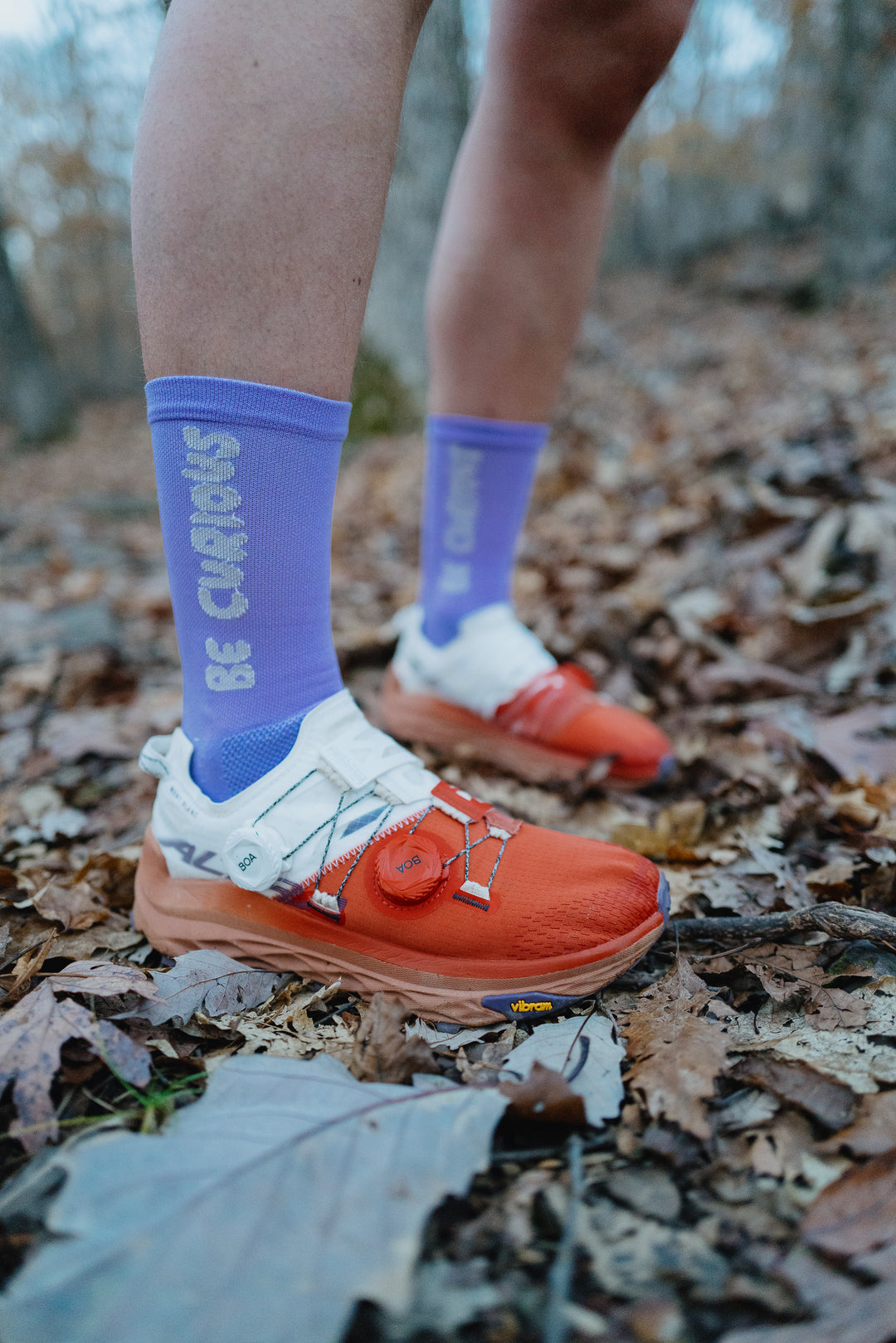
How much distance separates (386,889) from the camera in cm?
98

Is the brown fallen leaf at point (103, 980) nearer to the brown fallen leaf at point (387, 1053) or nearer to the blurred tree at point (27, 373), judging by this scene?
the brown fallen leaf at point (387, 1053)

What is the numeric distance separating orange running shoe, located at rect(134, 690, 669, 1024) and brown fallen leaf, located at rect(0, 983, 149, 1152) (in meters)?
0.20

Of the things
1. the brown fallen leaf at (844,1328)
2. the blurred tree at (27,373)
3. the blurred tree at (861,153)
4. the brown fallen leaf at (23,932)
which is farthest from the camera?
the blurred tree at (27,373)

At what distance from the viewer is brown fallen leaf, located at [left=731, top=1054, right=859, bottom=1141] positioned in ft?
2.48

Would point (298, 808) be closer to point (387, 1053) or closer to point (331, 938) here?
point (331, 938)

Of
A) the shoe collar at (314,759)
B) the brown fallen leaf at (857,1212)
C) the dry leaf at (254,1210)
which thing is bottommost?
the dry leaf at (254,1210)

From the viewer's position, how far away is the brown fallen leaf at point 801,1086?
76 centimetres

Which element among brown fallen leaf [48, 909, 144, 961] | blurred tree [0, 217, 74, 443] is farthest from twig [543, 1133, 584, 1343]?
blurred tree [0, 217, 74, 443]

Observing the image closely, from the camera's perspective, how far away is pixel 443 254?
1580 millimetres

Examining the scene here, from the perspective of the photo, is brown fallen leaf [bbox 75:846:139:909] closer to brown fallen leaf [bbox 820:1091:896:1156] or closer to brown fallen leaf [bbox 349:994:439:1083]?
brown fallen leaf [bbox 349:994:439:1083]

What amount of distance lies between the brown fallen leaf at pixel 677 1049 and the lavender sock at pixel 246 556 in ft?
1.83

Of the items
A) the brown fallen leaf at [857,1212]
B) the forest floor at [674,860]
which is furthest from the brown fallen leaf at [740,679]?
the brown fallen leaf at [857,1212]

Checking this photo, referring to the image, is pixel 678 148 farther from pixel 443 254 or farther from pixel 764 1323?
pixel 764 1323

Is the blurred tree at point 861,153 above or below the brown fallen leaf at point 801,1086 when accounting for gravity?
above
